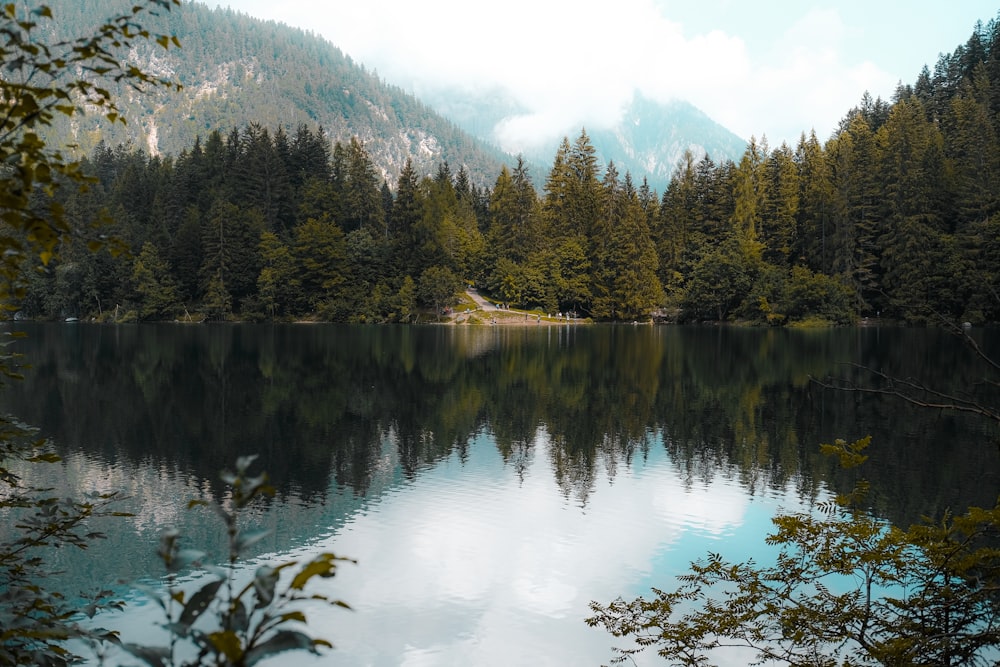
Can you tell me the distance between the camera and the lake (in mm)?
10977

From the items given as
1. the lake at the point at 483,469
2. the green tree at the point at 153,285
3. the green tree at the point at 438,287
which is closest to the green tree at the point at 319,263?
the green tree at the point at 438,287

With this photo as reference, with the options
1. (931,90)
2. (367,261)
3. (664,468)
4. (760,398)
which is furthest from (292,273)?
(931,90)

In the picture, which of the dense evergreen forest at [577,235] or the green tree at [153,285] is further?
the green tree at [153,285]

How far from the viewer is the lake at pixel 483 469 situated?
11.0 metres

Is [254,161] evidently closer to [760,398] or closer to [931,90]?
[760,398]

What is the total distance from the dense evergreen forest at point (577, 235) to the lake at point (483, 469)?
45.8m

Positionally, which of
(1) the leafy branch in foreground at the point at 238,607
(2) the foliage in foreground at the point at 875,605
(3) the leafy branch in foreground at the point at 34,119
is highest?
(3) the leafy branch in foreground at the point at 34,119

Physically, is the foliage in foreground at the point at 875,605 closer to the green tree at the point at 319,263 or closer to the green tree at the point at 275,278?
the green tree at the point at 319,263

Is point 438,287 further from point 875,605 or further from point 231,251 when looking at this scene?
point 875,605

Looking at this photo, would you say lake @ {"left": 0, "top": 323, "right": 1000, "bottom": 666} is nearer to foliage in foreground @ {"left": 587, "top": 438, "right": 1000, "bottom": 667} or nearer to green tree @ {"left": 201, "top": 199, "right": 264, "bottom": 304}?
foliage in foreground @ {"left": 587, "top": 438, "right": 1000, "bottom": 667}

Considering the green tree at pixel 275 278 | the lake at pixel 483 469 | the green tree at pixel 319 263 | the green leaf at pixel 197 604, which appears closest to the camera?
the green leaf at pixel 197 604

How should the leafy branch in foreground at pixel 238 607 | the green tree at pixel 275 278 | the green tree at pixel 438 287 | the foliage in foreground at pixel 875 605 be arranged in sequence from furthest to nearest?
the green tree at pixel 275 278 < the green tree at pixel 438 287 < the foliage in foreground at pixel 875 605 < the leafy branch in foreground at pixel 238 607

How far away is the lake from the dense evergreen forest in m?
45.8

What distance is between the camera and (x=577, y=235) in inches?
3964
